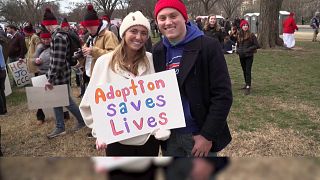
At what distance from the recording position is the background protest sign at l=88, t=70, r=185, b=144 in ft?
7.49

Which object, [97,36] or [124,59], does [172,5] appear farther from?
[97,36]

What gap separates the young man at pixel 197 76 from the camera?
2188mm

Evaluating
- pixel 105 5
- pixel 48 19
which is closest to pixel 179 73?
pixel 48 19

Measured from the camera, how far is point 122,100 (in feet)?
7.58

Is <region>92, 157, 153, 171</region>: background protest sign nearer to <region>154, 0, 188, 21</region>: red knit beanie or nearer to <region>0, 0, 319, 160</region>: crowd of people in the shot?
<region>0, 0, 319, 160</region>: crowd of people

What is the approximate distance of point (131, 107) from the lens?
231 centimetres

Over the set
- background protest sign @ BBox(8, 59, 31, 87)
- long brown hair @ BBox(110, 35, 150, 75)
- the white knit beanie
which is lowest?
background protest sign @ BBox(8, 59, 31, 87)

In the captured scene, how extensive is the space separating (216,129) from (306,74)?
9375mm

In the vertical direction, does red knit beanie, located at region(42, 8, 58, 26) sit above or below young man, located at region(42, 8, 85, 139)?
above

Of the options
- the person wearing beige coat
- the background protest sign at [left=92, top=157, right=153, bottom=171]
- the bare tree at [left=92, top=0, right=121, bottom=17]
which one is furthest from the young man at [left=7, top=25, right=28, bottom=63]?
the bare tree at [left=92, top=0, right=121, bottom=17]

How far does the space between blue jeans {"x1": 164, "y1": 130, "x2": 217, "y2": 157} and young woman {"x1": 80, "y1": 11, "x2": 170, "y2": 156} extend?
0.41ft

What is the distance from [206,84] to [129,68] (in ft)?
1.80

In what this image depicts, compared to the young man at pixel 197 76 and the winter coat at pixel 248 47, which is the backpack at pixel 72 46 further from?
the winter coat at pixel 248 47

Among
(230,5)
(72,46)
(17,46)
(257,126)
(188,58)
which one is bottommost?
(257,126)
